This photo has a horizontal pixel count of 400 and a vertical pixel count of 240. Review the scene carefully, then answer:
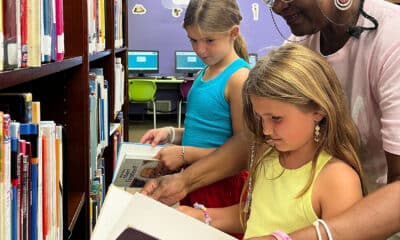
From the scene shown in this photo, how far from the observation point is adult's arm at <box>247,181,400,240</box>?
0.94 meters

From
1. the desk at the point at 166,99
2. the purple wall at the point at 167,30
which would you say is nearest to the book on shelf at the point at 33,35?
the desk at the point at 166,99

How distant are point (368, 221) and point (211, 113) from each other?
80 cm

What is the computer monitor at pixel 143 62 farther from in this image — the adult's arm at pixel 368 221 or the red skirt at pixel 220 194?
the adult's arm at pixel 368 221

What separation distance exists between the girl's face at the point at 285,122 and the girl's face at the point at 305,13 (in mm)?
221

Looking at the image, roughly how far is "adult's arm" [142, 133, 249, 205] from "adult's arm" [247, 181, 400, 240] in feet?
1.78

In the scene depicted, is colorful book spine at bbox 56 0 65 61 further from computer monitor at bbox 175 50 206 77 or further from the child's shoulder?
computer monitor at bbox 175 50 206 77

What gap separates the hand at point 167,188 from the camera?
4.65 feet

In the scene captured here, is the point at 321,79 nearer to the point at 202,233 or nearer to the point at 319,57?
the point at 319,57

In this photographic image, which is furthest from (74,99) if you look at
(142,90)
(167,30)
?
(167,30)

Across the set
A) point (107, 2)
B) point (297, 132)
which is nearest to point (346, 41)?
point (297, 132)

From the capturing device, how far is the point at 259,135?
4.20 ft

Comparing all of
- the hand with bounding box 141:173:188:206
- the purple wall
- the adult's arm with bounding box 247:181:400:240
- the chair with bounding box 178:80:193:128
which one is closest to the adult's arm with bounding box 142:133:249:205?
the hand with bounding box 141:173:188:206

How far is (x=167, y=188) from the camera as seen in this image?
143 centimetres

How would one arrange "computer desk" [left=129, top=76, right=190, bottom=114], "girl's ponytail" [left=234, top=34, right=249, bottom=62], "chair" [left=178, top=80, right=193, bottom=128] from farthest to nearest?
"computer desk" [left=129, top=76, right=190, bottom=114] → "chair" [left=178, top=80, right=193, bottom=128] → "girl's ponytail" [left=234, top=34, right=249, bottom=62]
